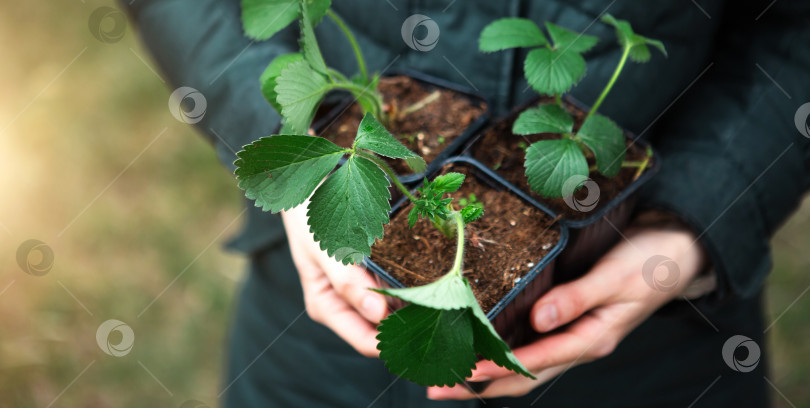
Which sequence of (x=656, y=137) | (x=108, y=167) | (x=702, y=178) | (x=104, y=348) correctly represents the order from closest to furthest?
(x=702, y=178) < (x=656, y=137) < (x=104, y=348) < (x=108, y=167)

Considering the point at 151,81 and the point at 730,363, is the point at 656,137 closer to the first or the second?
the point at 730,363

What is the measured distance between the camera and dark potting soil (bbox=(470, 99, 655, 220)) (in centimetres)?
79

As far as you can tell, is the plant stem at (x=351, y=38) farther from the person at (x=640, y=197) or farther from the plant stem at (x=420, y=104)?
the person at (x=640, y=197)

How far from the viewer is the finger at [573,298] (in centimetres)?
79

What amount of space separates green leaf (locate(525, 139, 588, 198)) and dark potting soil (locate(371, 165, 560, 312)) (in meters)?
0.05

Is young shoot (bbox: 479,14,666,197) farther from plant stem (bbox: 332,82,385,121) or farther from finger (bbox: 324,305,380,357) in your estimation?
finger (bbox: 324,305,380,357)

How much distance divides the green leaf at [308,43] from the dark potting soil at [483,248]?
0.61 ft

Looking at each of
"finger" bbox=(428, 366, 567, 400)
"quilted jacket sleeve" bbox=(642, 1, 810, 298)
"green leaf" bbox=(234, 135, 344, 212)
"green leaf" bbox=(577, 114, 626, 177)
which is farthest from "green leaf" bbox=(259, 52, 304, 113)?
"quilted jacket sleeve" bbox=(642, 1, 810, 298)

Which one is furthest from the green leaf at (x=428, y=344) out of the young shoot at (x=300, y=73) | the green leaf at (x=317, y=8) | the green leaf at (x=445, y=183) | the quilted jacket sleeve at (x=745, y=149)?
the quilted jacket sleeve at (x=745, y=149)

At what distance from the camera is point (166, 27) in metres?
1.13

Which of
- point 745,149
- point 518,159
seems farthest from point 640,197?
point 518,159

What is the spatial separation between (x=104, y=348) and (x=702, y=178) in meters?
1.73

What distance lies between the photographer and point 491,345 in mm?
604

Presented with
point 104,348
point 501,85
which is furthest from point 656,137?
point 104,348
